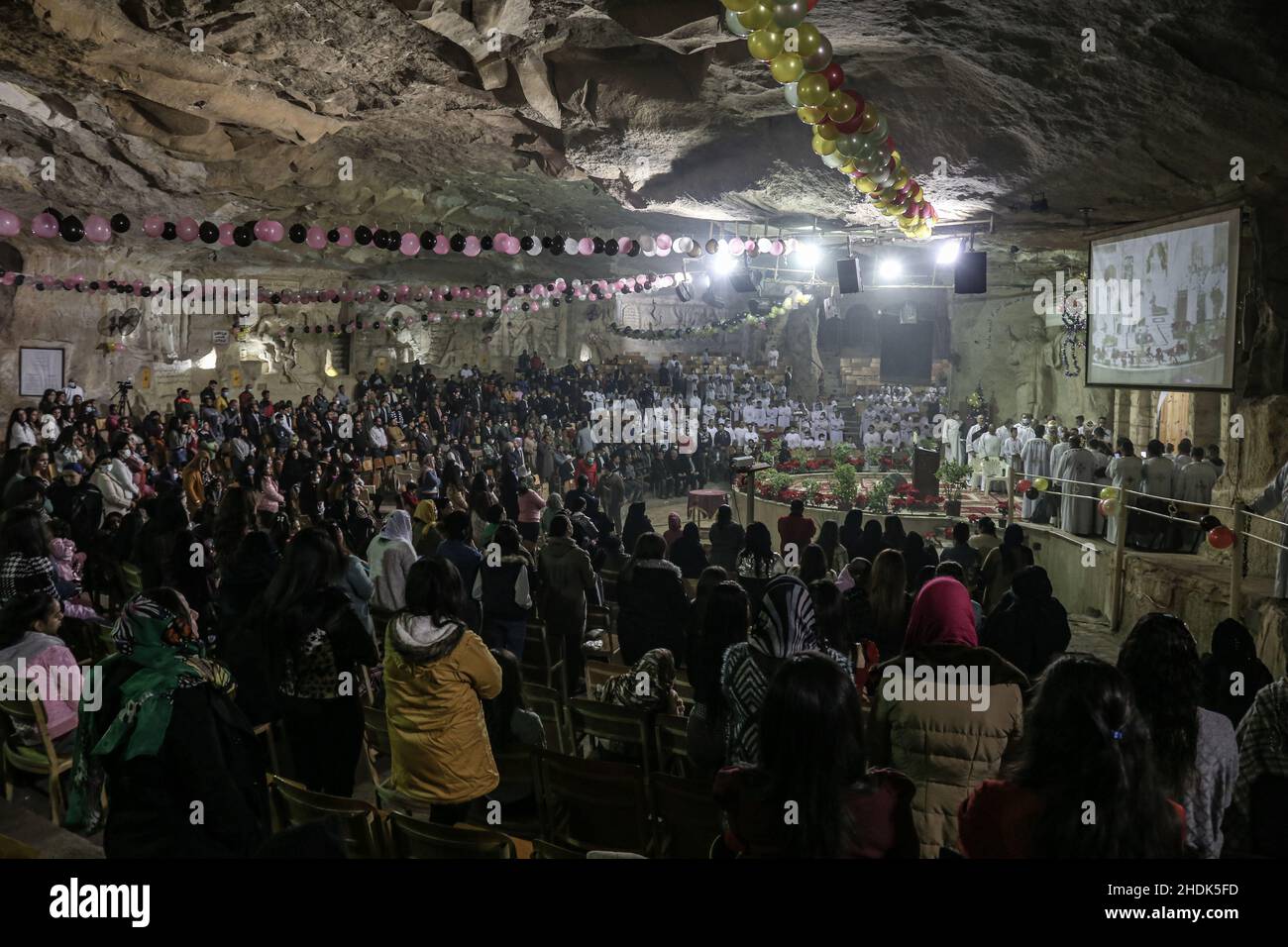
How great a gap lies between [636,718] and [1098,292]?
9318mm

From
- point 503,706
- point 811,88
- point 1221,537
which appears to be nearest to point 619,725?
point 503,706

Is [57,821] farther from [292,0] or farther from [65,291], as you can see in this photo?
[65,291]

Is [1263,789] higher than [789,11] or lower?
lower

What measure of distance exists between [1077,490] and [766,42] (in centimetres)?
832

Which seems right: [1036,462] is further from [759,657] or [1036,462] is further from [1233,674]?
[759,657]

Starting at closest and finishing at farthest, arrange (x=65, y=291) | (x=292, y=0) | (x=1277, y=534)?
(x=292, y=0), (x=1277, y=534), (x=65, y=291)

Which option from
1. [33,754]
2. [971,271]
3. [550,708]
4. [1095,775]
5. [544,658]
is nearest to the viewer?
[1095,775]

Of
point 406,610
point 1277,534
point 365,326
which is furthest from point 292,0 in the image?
point 365,326

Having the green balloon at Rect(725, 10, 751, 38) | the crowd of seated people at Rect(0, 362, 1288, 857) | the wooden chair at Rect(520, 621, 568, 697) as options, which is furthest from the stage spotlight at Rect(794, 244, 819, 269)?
the wooden chair at Rect(520, 621, 568, 697)

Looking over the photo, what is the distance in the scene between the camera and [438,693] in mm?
3701

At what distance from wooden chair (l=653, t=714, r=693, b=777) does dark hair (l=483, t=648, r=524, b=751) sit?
68 cm

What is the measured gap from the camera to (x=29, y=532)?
5.77 meters

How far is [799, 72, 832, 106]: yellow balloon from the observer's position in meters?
6.84

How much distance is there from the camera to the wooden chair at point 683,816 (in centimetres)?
340
